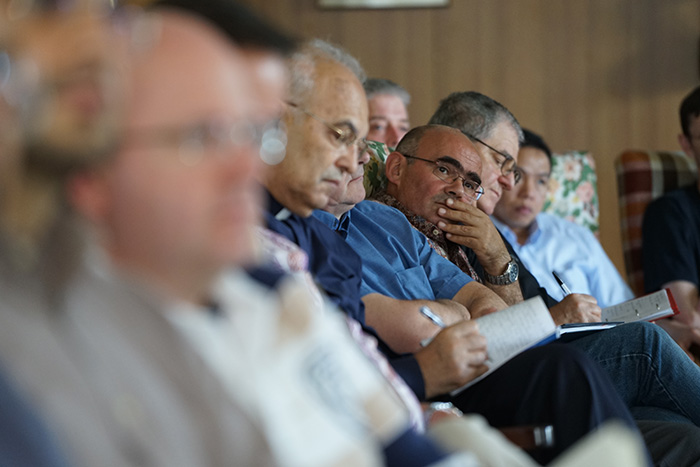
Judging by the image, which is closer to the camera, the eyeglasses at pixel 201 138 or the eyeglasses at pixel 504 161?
the eyeglasses at pixel 201 138

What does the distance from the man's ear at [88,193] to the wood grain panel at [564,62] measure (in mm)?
4199

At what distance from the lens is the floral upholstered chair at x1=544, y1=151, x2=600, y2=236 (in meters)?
3.65

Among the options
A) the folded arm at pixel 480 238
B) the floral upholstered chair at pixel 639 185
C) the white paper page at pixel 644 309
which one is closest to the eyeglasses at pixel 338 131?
the folded arm at pixel 480 238

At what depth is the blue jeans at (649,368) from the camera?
1.93 meters

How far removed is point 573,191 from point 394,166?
1.58 metres

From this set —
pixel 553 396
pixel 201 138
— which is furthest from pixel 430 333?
pixel 201 138

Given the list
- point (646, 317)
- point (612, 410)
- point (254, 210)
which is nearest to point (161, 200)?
point (254, 210)

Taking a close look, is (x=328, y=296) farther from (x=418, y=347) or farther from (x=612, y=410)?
(x=612, y=410)

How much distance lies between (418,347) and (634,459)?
2.92ft

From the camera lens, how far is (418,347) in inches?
66.2

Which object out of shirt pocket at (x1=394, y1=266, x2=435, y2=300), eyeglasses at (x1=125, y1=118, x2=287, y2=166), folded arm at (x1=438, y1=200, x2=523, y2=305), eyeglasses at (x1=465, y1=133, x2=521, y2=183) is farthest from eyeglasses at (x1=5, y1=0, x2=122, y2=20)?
eyeglasses at (x1=465, y1=133, x2=521, y2=183)

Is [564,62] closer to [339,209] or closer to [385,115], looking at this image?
[385,115]

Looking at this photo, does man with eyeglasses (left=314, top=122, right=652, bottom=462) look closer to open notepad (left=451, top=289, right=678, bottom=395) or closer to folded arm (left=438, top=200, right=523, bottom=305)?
open notepad (left=451, top=289, right=678, bottom=395)

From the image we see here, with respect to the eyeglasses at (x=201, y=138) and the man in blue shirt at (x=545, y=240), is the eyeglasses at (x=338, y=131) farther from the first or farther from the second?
the man in blue shirt at (x=545, y=240)
